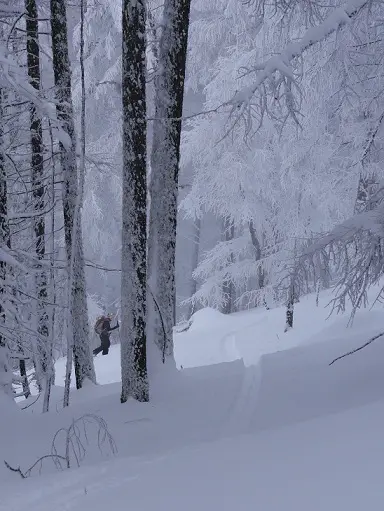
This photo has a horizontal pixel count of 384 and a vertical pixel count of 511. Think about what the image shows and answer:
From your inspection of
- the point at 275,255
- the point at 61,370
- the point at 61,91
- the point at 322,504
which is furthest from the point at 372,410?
the point at 61,370

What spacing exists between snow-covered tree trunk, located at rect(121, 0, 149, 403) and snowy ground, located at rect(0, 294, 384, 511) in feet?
1.62

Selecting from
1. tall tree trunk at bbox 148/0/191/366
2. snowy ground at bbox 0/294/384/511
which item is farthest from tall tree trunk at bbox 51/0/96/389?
tall tree trunk at bbox 148/0/191/366

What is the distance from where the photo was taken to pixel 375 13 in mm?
6199

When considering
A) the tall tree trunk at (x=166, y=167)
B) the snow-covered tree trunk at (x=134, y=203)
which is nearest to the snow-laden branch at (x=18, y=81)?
the snow-covered tree trunk at (x=134, y=203)

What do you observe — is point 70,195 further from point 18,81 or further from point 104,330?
point 104,330

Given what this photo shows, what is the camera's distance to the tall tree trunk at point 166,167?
20.5 feet

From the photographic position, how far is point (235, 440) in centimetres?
361

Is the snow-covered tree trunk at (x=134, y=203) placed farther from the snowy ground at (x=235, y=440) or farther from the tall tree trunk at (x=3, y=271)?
the tall tree trunk at (x=3, y=271)

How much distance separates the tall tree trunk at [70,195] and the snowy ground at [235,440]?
65cm

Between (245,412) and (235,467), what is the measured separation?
2.90 metres

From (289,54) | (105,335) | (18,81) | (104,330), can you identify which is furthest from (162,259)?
(105,335)

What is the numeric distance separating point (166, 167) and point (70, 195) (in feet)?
5.13

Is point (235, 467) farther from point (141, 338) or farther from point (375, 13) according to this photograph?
point (375, 13)

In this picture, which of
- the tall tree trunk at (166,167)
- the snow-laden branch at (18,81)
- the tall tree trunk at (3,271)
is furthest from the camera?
the tall tree trunk at (166,167)
